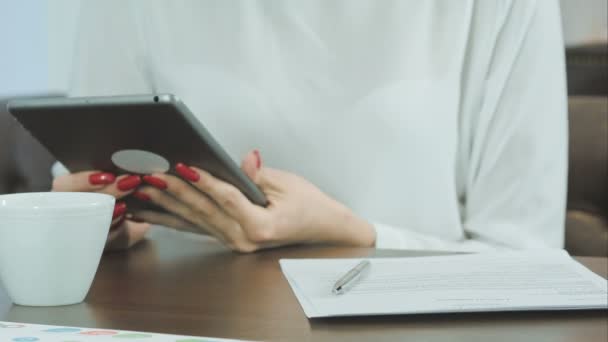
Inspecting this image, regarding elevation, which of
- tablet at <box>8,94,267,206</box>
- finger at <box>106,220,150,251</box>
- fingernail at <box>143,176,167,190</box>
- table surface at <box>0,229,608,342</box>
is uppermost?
tablet at <box>8,94,267,206</box>

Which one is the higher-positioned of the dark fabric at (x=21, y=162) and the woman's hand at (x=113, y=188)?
the woman's hand at (x=113, y=188)

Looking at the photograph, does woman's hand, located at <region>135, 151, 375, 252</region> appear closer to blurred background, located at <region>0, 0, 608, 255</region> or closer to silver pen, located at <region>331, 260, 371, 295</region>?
silver pen, located at <region>331, 260, 371, 295</region>

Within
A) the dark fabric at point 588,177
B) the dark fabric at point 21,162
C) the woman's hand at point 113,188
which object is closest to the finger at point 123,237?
the woman's hand at point 113,188

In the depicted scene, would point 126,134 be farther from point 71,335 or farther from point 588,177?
point 588,177

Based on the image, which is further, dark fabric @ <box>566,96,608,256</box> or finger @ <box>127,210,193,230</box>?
dark fabric @ <box>566,96,608,256</box>

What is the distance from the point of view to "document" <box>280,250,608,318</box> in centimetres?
55

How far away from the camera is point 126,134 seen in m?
0.73

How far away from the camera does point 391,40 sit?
1136 millimetres

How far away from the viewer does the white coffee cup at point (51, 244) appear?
0.52 meters

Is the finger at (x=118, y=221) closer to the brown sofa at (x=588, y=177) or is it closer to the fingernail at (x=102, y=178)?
the fingernail at (x=102, y=178)

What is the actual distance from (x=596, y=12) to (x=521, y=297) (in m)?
1.12

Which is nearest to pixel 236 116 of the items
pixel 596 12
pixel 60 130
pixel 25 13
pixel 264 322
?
pixel 60 130

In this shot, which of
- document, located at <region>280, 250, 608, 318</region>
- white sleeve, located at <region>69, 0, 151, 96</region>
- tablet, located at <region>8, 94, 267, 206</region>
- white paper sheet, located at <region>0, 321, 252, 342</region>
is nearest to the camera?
white paper sheet, located at <region>0, 321, 252, 342</region>

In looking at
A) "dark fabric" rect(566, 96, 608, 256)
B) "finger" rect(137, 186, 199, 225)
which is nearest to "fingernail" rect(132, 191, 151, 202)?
"finger" rect(137, 186, 199, 225)
